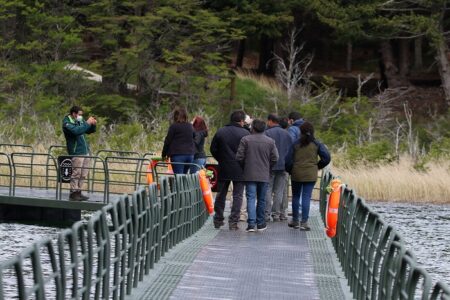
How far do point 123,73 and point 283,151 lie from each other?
102 ft

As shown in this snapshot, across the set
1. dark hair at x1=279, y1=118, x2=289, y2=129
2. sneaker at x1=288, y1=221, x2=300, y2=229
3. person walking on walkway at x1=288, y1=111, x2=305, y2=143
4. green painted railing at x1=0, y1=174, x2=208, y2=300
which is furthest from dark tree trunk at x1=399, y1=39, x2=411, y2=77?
green painted railing at x1=0, y1=174, x2=208, y2=300

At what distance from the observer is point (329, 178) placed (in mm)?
20328

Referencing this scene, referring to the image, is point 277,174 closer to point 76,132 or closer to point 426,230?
point 76,132

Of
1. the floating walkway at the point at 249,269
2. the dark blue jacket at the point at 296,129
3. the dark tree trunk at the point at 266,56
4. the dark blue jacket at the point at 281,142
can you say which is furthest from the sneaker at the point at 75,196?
the dark tree trunk at the point at 266,56

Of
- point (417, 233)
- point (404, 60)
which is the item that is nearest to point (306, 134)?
point (417, 233)

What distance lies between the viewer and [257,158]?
19109 millimetres

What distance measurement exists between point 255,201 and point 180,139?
2831mm

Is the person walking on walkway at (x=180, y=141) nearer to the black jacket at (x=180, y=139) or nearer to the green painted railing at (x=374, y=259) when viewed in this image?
the black jacket at (x=180, y=139)

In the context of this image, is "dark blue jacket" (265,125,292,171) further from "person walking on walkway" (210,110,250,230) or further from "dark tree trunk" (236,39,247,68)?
"dark tree trunk" (236,39,247,68)

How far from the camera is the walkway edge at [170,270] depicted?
13.0m

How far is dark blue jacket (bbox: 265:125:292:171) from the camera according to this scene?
20500mm

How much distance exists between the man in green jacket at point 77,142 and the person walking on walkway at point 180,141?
1.34 metres

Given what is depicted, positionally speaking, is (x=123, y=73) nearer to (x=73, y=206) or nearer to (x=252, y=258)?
(x=73, y=206)

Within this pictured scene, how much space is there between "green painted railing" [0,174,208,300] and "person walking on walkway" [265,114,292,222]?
1320mm
